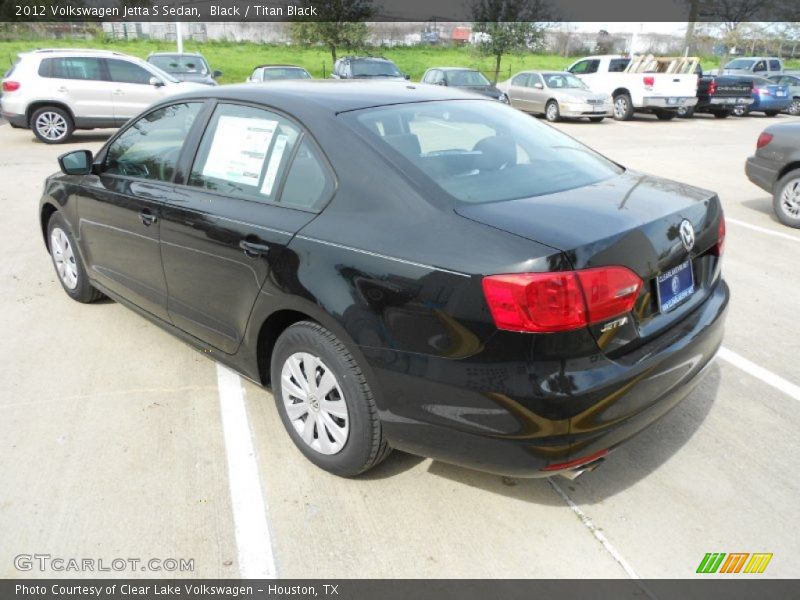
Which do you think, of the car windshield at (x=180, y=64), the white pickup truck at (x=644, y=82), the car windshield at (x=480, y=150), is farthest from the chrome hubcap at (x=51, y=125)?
the white pickup truck at (x=644, y=82)

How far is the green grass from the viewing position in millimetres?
34500

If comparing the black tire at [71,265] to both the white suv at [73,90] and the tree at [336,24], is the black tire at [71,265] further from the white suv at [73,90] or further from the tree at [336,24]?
the tree at [336,24]

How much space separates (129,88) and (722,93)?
1743 centimetres

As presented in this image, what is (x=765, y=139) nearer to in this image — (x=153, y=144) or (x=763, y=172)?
(x=763, y=172)

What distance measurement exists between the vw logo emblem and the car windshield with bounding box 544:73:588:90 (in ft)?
57.6

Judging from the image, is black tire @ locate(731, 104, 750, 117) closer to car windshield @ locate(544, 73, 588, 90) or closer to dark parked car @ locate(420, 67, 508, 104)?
car windshield @ locate(544, 73, 588, 90)

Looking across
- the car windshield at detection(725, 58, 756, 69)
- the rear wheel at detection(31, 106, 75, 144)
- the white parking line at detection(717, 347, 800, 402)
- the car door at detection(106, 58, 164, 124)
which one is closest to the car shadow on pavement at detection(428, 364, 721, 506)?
the white parking line at detection(717, 347, 800, 402)

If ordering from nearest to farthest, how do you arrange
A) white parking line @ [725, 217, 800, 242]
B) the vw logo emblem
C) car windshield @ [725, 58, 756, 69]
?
1. the vw logo emblem
2. white parking line @ [725, 217, 800, 242]
3. car windshield @ [725, 58, 756, 69]

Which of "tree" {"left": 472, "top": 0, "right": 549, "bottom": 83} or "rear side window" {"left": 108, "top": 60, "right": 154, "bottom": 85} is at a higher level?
"tree" {"left": 472, "top": 0, "right": 549, "bottom": 83}

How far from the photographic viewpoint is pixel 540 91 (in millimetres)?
19188

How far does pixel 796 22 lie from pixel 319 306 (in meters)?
48.7

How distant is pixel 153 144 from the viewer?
3.79 m

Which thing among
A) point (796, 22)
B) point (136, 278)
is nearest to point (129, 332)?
point (136, 278)
